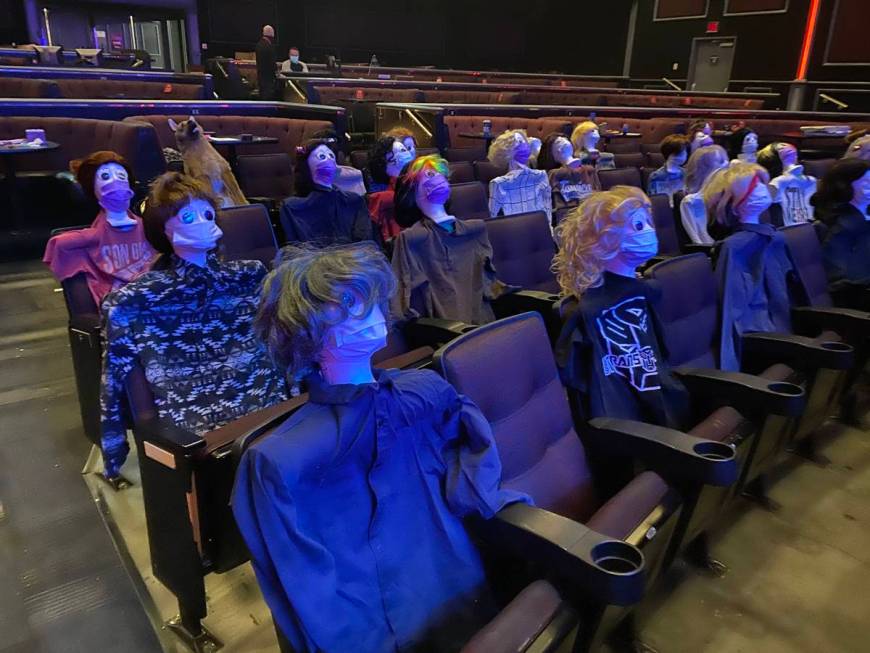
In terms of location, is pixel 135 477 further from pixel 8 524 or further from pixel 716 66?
pixel 716 66

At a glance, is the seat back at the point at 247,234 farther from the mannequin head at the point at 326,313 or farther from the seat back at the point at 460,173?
the seat back at the point at 460,173

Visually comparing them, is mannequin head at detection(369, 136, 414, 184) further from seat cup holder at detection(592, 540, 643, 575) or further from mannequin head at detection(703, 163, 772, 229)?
seat cup holder at detection(592, 540, 643, 575)

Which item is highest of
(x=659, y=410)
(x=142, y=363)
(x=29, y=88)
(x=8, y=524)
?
(x=29, y=88)

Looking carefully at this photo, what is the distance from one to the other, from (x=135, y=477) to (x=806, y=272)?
2715 millimetres

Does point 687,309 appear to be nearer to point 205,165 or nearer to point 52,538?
point 52,538

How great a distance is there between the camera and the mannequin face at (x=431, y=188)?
2.23 meters

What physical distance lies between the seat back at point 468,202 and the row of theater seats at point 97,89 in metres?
5.69

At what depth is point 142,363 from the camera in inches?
63.8

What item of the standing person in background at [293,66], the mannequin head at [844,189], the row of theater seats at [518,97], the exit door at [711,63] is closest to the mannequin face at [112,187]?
the mannequin head at [844,189]

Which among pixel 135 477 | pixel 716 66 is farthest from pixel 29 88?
pixel 716 66

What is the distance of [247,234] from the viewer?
2.31 metres

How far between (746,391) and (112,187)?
2131 millimetres

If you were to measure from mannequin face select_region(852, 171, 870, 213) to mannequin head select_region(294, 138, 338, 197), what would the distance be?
7.86 ft

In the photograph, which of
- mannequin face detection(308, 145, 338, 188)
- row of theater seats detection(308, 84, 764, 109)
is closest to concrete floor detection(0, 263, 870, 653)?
mannequin face detection(308, 145, 338, 188)
